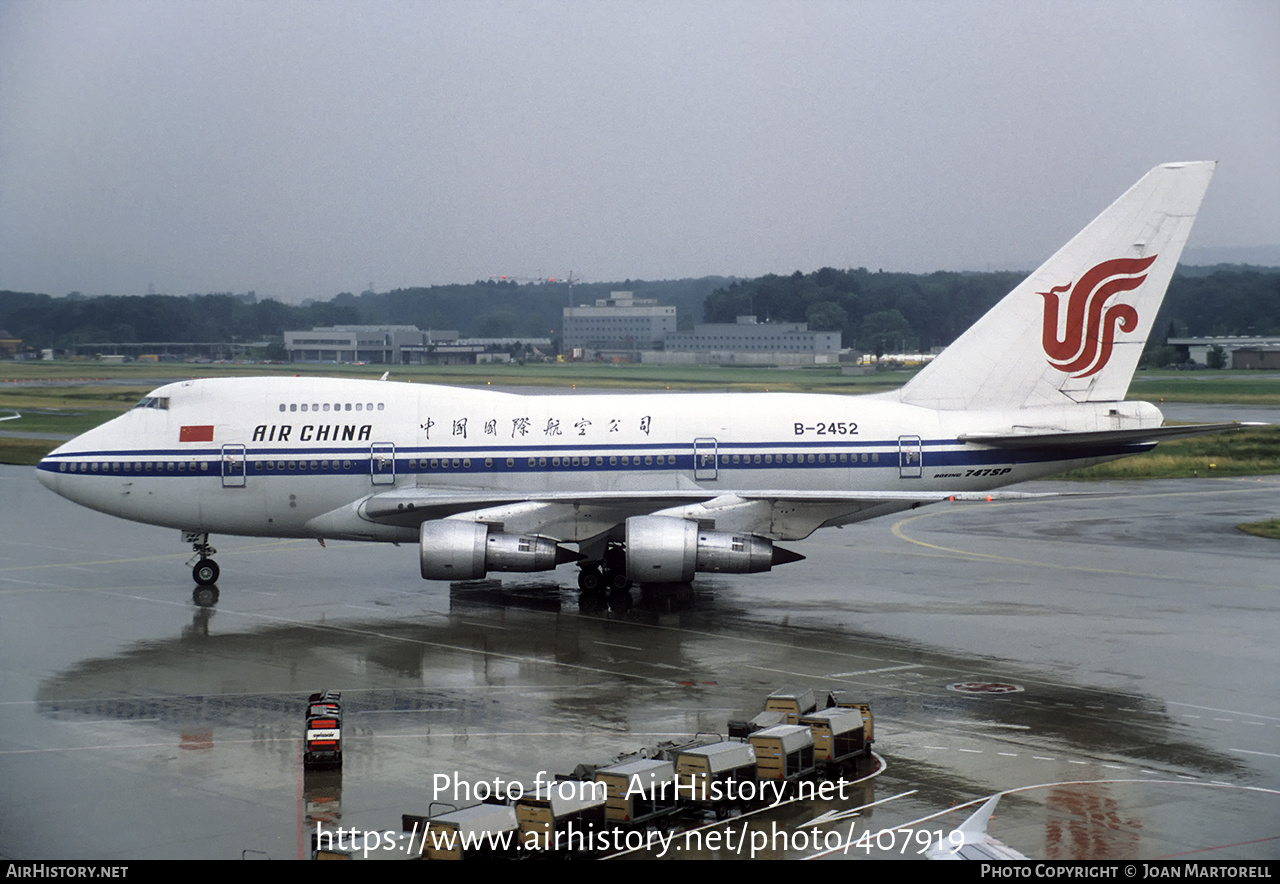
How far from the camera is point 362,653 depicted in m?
27.9

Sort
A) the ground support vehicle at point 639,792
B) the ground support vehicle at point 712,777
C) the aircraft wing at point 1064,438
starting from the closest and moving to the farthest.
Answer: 1. the ground support vehicle at point 639,792
2. the ground support vehicle at point 712,777
3. the aircraft wing at point 1064,438

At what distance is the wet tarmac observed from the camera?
17.5m

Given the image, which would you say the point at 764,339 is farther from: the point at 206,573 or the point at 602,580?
the point at 206,573

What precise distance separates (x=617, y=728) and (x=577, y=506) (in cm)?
1110

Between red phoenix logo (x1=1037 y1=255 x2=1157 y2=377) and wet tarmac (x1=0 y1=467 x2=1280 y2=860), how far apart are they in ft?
19.8

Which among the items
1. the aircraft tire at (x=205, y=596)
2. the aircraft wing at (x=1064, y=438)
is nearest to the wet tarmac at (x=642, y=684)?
the aircraft tire at (x=205, y=596)

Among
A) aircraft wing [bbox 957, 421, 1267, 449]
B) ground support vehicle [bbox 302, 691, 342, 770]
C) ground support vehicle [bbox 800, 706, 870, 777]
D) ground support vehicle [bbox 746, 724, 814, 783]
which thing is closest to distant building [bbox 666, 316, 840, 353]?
aircraft wing [bbox 957, 421, 1267, 449]

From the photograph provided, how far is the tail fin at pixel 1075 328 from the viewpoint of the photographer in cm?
3469

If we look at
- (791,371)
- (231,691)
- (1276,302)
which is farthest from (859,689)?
(1276,302)

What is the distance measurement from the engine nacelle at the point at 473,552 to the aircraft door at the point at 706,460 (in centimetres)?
497

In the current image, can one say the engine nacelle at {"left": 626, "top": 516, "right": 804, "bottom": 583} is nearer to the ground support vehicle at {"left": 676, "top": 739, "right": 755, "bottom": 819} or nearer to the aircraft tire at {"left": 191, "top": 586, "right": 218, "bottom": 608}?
the aircraft tire at {"left": 191, "top": 586, "right": 218, "bottom": 608}

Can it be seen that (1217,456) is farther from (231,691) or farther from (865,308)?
(865,308)

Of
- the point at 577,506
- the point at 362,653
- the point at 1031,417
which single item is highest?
the point at 1031,417

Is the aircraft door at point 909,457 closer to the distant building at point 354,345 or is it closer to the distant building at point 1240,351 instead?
the distant building at point 1240,351
